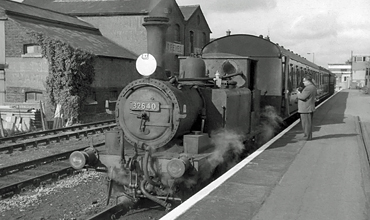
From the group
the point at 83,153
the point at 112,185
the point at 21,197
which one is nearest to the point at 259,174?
the point at 112,185

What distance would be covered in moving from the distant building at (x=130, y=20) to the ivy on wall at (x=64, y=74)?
7883 mm

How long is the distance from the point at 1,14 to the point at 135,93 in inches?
585

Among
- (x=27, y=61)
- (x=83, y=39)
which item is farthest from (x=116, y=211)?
(x=83, y=39)

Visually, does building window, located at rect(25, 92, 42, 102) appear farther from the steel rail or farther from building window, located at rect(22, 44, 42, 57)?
the steel rail

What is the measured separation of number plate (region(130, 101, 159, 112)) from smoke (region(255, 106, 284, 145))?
4374mm

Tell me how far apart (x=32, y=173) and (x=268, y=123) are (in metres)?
5.87

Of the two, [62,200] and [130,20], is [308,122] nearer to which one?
[62,200]

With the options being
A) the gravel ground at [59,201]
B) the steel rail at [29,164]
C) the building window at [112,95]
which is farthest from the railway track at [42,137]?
the building window at [112,95]

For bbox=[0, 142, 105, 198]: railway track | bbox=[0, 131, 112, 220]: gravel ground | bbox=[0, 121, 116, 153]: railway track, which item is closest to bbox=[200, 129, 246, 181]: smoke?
bbox=[0, 131, 112, 220]: gravel ground

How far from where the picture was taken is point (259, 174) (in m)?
6.28

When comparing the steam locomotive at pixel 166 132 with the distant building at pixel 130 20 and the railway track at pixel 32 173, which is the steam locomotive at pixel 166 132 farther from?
the distant building at pixel 130 20

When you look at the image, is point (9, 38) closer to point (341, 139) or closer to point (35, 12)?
point (35, 12)

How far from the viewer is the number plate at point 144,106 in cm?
595

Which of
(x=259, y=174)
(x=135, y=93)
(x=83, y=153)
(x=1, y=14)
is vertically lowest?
(x=259, y=174)
